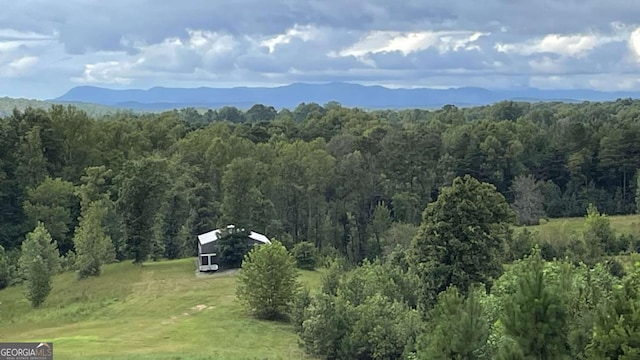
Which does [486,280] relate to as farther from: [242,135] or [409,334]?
[242,135]

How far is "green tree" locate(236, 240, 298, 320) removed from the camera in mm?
37281

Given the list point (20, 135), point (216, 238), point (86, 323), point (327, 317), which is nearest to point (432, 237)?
point (327, 317)

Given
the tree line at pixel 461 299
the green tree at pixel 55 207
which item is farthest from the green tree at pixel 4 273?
the tree line at pixel 461 299

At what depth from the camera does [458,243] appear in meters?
31.6

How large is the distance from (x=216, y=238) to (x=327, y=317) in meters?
20.8

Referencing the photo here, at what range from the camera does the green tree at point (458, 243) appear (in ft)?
104

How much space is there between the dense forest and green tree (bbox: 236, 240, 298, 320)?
2596 mm

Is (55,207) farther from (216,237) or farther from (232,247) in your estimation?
(232,247)

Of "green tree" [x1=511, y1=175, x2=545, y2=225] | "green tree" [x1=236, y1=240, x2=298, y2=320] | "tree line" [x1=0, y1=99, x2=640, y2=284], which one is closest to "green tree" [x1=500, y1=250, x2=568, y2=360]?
"green tree" [x1=236, y1=240, x2=298, y2=320]

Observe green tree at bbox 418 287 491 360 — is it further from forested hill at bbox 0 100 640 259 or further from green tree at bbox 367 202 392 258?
green tree at bbox 367 202 392 258

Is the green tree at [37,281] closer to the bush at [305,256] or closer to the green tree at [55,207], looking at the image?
the green tree at [55,207]

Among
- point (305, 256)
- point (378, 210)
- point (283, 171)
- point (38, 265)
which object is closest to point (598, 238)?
point (378, 210)

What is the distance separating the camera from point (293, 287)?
38625 mm

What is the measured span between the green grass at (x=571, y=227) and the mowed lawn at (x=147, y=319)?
62.3 ft
